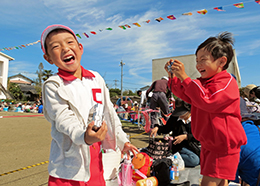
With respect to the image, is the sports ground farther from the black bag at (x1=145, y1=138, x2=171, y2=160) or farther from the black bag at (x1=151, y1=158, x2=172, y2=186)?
the black bag at (x1=145, y1=138, x2=171, y2=160)

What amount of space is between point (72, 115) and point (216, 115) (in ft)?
3.77

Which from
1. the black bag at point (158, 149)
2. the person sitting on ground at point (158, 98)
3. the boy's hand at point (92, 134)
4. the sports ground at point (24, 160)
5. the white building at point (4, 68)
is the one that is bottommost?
the sports ground at point (24, 160)

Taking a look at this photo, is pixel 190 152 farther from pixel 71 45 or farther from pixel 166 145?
pixel 71 45

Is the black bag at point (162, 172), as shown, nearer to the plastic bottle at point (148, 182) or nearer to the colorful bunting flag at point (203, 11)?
the plastic bottle at point (148, 182)

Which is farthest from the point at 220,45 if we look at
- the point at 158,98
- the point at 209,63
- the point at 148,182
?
the point at 158,98

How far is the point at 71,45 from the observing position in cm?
154

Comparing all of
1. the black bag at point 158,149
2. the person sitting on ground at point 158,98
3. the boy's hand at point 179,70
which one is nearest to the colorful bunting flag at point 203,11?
the person sitting on ground at point 158,98

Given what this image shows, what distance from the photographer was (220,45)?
1.78 m

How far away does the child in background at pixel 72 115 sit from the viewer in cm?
130

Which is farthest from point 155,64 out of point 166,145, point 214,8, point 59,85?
point 59,85

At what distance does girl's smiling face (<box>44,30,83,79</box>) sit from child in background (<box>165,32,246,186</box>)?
2.79 ft

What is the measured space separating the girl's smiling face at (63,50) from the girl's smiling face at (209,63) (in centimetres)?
109

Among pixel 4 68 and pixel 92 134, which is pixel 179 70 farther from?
pixel 4 68

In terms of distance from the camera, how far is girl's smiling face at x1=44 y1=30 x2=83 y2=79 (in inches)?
58.7
